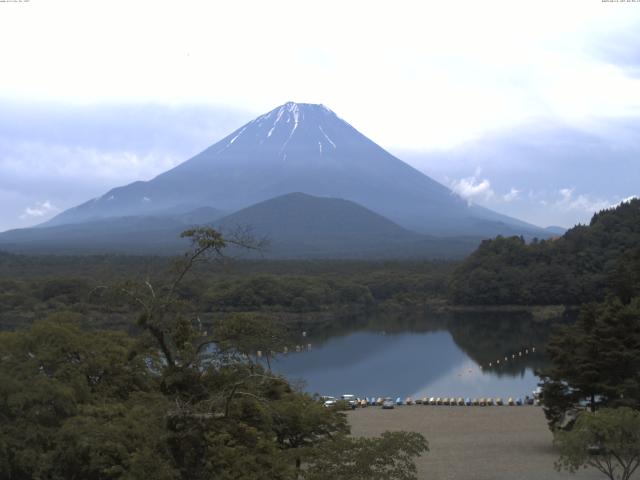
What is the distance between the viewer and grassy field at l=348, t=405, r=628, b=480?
11.9 metres

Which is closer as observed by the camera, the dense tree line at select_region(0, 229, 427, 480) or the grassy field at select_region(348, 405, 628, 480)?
the dense tree line at select_region(0, 229, 427, 480)

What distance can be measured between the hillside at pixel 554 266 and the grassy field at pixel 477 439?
82.5ft

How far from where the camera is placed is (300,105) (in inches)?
6058

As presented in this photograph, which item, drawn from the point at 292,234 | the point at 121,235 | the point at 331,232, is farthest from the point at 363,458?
the point at 331,232

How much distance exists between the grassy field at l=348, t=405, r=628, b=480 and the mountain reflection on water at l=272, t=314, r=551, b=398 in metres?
3.79

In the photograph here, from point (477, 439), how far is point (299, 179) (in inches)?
4893

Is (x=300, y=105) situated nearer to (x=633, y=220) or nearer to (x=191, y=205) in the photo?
(x=191, y=205)

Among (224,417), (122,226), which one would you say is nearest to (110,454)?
(224,417)

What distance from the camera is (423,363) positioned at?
2773 centimetres

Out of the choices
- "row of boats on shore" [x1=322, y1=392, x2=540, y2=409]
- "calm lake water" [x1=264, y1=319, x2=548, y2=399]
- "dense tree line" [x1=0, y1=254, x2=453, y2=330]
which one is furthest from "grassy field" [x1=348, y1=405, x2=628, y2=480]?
"dense tree line" [x1=0, y1=254, x2=453, y2=330]

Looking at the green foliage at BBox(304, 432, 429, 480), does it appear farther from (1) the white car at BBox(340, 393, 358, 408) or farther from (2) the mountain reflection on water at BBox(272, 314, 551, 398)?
(2) the mountain reflection on water at BBox(272, 314, 551, 398)

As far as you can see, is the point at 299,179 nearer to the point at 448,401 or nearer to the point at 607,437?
the point at 448,401

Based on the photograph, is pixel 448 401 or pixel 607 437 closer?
pixel 607 437

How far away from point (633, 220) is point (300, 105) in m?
112
